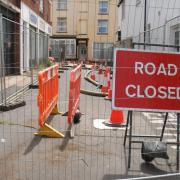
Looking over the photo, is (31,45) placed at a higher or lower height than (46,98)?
higher

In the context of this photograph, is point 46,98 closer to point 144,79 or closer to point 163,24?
point 144,79

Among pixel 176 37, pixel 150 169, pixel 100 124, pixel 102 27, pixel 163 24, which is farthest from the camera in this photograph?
pixel 102 27

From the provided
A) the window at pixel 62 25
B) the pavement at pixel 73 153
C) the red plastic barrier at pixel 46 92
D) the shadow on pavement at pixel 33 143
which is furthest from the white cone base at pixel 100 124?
the window at pixel 62 25

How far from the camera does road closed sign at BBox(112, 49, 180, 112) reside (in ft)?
15.8

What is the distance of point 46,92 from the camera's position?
7238 mm

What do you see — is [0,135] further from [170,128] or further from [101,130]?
[170,128]

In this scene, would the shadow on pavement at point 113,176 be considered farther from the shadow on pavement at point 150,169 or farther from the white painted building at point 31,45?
the white painted building at point 31,45

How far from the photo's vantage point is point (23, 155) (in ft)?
18.7

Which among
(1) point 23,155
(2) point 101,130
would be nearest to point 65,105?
(2) point 101,130

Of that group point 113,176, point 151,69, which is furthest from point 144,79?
point 113,176

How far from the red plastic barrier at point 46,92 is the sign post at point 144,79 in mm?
2047

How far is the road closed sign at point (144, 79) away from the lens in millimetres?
4809

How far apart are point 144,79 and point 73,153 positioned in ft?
6.12

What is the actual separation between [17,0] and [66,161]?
1703cm
